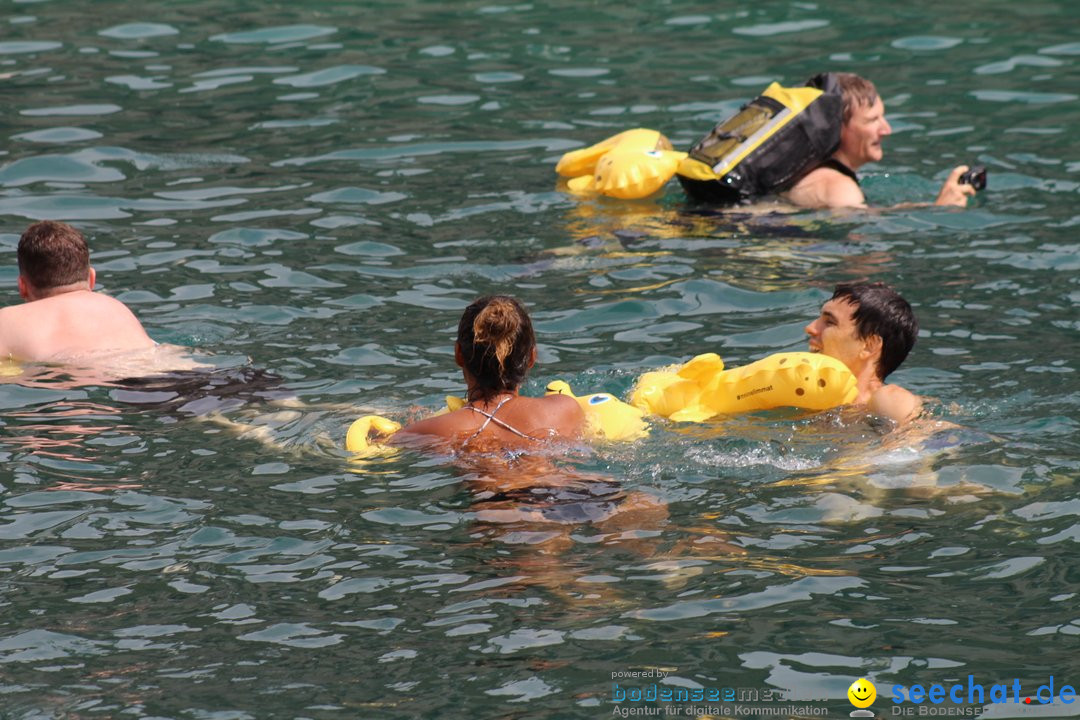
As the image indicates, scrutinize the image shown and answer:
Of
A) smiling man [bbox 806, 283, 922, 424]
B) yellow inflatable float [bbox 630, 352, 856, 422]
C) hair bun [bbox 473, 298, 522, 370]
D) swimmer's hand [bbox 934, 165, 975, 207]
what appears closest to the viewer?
hair bun [bbox 473, 298, 522, 370]

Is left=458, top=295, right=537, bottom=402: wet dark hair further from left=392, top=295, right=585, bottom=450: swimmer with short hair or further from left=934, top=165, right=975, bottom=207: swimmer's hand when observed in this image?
left=934, top=165, right=975, bottom=207: swimmer's hand

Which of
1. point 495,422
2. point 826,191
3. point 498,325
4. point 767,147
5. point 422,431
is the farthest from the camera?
point 826,191

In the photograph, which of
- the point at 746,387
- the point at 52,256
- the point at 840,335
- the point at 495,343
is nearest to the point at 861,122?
the point at 840,335

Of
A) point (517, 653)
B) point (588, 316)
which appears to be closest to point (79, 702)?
point (517, 653)

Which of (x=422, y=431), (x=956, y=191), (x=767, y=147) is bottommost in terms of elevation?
(x=422, y=431)

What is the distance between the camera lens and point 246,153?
11258 mm

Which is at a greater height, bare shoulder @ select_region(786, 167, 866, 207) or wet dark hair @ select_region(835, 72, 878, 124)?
wet dark hair @ select_region(835, 72, 878, 124)

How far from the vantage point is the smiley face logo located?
14.6 ft

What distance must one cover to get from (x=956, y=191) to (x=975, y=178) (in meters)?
0.18

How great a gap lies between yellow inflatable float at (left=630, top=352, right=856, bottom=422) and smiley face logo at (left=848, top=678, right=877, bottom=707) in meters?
2.24

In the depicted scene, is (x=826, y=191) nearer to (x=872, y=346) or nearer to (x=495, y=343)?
(x=872, y=346)

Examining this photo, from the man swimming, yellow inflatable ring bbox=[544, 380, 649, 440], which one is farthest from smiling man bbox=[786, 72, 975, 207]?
the man swimming

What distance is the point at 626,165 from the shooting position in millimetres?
10047

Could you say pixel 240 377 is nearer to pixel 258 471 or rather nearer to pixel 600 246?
pixel 258 471
